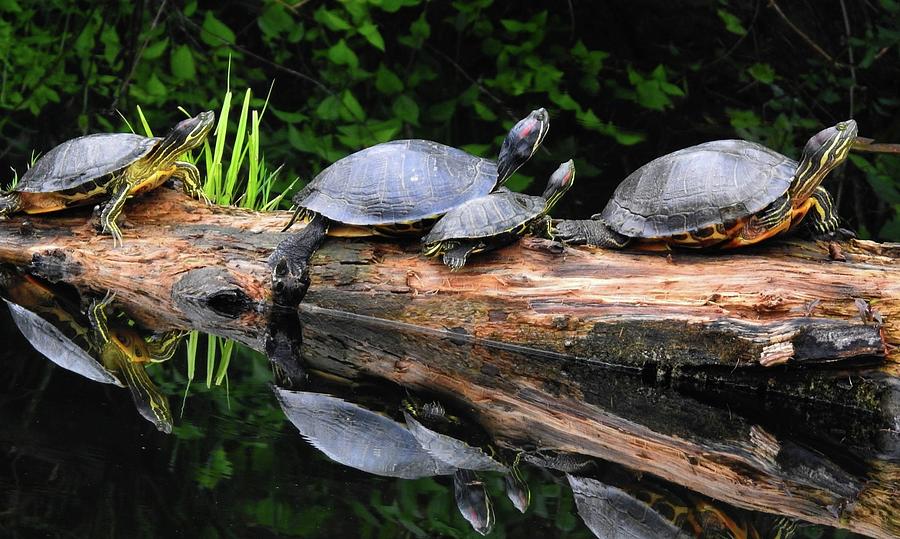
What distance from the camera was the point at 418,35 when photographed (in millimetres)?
8375

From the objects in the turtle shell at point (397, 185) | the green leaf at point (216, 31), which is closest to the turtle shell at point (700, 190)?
the turtle shell at point (397, 185)

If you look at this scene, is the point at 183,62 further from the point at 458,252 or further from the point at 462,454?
the point at 462,454

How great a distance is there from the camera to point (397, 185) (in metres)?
4.09

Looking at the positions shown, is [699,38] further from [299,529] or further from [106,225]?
[299,529]

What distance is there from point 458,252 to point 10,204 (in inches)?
94.5

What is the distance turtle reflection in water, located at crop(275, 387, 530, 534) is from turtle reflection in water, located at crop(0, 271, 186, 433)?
0.43m

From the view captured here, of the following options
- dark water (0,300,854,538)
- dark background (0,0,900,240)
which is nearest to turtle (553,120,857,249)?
dark water (0,300,854,538)

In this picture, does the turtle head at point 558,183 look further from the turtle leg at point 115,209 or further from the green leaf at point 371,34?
the green leaf at point 371,34

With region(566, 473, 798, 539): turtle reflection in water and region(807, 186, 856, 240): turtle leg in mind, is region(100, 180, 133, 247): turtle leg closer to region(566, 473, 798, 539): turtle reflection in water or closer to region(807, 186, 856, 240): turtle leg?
region(566, 473, 798, 539): turtle reflection in water

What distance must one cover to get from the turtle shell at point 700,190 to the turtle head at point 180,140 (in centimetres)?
199

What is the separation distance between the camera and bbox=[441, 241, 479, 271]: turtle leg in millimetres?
3859

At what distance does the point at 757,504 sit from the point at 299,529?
1.20m

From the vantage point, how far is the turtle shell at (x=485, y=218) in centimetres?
377

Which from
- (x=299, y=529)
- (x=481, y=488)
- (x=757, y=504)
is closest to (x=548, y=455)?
(x=481, y=488)
